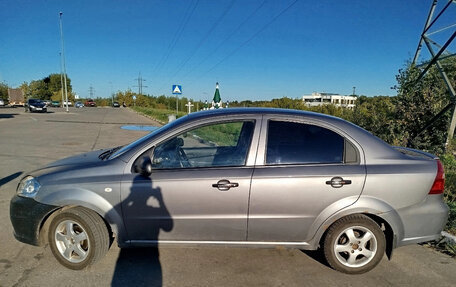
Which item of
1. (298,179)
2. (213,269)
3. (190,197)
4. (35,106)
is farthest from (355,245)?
(35,106)

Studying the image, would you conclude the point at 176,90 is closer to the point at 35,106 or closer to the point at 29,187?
the point at 29,187

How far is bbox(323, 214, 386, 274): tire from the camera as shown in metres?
2.63

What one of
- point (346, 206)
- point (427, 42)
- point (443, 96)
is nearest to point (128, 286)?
point (346, 206)

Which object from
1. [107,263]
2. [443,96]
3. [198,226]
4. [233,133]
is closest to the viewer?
[198,226]

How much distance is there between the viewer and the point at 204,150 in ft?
10.5

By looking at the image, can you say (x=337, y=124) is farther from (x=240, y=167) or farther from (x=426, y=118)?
(x=426, y=118)

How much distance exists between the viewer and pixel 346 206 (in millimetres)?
2537

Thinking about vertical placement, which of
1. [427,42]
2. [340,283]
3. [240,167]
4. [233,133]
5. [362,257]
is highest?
[427,42]

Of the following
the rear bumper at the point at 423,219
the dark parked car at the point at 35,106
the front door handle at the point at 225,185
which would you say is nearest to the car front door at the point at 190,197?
the front door handle at the point at 225,185

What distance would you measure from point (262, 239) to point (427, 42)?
871cm

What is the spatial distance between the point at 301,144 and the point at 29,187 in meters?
2.86

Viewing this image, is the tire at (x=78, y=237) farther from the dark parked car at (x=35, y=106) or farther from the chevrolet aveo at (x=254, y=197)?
the dark parked car at (x=35, y=106)

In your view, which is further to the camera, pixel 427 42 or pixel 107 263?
pixel 427 42

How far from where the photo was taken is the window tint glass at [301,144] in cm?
262
